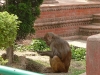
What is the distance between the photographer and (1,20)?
5258mm

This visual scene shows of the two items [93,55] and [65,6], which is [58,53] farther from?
[65,6]

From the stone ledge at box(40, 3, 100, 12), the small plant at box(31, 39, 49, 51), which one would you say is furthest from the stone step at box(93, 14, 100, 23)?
the small plant at box(31, 39, 49, 51)

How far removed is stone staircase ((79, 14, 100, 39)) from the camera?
12242 millimetres

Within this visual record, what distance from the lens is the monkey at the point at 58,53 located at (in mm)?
7457

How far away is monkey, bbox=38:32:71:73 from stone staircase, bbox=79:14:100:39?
15.7 feet

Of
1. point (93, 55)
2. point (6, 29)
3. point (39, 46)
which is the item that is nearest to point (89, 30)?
point (39, 46)

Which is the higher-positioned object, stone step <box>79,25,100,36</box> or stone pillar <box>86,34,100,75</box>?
stone pillar <box>86,34,100,75</box>

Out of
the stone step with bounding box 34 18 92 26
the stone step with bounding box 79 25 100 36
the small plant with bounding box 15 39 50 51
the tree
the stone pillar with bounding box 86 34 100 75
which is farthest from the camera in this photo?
the stone step with bounding box 79 25 100 36

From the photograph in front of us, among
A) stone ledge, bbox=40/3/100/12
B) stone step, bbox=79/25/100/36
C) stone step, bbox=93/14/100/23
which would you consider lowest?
stone step, bbox=79/25/100/36

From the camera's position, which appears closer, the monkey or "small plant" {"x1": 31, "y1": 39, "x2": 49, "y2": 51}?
the monkey

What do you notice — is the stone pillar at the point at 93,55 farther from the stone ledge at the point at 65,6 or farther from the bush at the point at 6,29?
the stone ledge at the point at 65,6

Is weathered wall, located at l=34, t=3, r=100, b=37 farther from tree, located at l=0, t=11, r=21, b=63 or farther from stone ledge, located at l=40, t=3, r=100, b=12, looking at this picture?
tree, located at l=0, t=11, r=21, b=63

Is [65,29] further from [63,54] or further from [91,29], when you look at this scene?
[63,54]

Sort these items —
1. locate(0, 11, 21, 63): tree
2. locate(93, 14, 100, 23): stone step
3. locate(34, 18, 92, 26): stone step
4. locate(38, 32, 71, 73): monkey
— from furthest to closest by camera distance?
1. locate(93, 14, 100, 23): stone step
2. locate(34, 18, 92, 26): stone step
3. locate(38, 32, 71, 73): monkey
4. locate(0, 11, 21, 63): tree
